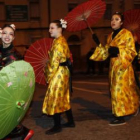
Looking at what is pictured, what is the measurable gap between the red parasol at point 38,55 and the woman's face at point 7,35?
1242mm

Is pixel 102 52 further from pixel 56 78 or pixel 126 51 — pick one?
pixel 56 78

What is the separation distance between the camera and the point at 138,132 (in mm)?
4527

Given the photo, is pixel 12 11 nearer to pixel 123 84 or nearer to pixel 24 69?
pixel 123 84

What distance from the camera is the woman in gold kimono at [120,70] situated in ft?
16.0

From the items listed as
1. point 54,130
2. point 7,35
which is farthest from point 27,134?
point 7,35

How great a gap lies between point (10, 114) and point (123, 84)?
228 centimetres

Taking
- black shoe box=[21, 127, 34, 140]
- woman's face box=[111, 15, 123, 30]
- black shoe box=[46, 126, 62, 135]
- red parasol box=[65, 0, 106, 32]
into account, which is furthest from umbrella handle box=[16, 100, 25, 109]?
woman's face box=[111, 15, 123, 30]

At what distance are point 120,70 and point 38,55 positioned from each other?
135 cm

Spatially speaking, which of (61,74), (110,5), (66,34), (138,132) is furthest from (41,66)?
(110,5)

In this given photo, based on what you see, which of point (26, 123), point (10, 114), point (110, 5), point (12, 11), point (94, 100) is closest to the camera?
point (10, 114)

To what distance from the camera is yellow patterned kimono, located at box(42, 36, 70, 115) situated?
4539 mm

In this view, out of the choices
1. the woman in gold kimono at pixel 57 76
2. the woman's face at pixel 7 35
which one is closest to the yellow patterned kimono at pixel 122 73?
the woman in gold kimono at pixel 57 76

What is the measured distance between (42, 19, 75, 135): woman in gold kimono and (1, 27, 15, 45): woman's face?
0.92 m

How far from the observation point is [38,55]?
505cm
